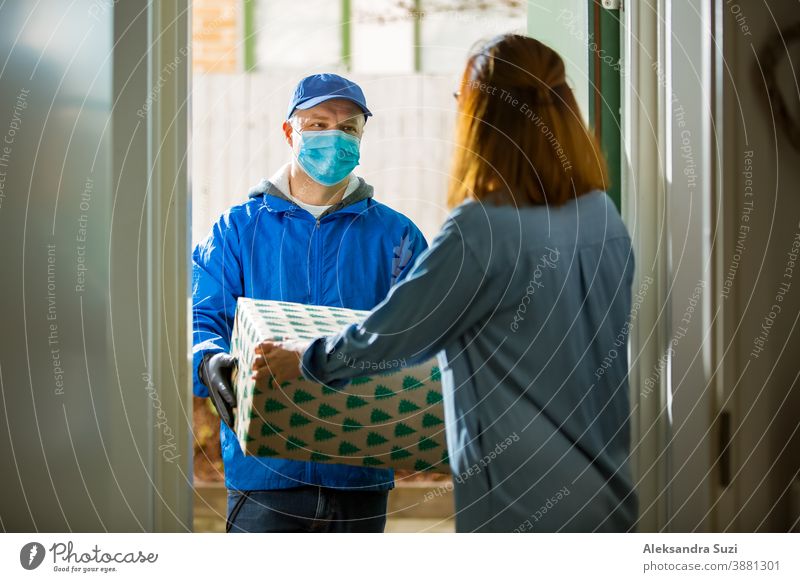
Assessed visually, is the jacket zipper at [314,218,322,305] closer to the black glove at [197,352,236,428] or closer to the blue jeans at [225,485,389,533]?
the black glove at [197,352,236,428]

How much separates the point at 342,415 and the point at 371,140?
489 mm

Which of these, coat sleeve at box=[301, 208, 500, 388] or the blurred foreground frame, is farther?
the blurred foreground frame

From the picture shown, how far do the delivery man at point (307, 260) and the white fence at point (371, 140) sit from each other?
0.13 ft

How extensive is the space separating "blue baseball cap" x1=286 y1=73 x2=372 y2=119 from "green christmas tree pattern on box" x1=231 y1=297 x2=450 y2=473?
36 centimetres

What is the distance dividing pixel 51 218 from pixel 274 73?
0.42 metres

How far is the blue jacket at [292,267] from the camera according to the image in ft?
4.20

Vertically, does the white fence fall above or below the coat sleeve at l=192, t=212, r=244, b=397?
above

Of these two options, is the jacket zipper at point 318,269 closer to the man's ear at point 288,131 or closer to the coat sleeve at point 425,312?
the man's ear at point 288,131

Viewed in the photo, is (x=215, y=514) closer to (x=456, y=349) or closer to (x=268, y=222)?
(x=268, y=222)

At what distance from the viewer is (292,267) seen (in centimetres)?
129

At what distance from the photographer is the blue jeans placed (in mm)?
1283

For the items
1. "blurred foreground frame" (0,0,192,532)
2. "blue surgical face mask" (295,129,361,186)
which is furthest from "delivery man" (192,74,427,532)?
"blurred foreground frame" (0,0,192,532)
